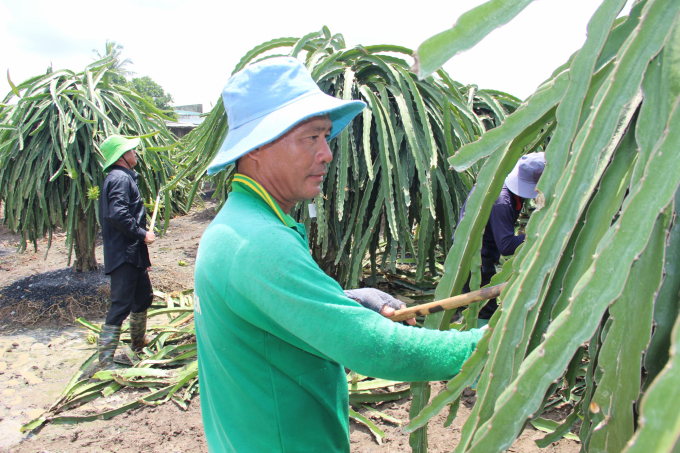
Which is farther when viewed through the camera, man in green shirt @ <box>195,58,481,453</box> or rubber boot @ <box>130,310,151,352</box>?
rubber boot @ <box>130,310,151,352</box>

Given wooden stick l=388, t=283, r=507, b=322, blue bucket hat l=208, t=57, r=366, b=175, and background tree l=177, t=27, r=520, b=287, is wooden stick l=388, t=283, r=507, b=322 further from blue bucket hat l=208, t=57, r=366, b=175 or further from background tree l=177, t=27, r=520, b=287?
background tree l=177, t=27, r=520, b=287

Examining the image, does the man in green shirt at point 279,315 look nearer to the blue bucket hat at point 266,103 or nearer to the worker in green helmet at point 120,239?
the blue bucket hat at point 266,103

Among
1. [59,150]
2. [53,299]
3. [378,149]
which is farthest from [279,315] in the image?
[53,299]

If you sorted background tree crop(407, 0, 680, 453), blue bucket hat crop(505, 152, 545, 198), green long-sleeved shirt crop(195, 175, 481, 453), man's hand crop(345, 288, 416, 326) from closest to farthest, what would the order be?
background tree crop(407, 0, 680, 453)
green long-sleeved shirt crop(195, 175, 481, 453)
man's hand crop(345, 288, 416, 326)
blue bucket hat crop(505, 152, 545, 198)

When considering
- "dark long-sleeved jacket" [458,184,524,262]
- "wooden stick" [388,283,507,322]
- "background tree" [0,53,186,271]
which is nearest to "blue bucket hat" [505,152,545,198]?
"dark long-sleeved jacket" [458,184,524,262]

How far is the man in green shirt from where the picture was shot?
104 cm

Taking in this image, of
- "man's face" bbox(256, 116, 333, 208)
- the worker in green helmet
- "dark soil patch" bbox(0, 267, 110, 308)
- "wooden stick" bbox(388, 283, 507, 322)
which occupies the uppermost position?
"man's face" bbox(256, 116, 333, 208)

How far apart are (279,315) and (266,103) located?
63 cm

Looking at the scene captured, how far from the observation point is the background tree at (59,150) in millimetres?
5355

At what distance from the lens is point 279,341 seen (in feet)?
3.91

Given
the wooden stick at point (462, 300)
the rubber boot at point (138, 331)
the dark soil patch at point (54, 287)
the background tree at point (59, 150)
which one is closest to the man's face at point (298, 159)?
the wooden stick at point (462, 300)

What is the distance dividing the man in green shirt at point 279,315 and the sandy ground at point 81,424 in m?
1.47

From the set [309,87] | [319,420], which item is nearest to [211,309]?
[319,420]

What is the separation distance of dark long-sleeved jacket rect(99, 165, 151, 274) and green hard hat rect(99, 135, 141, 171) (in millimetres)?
102
